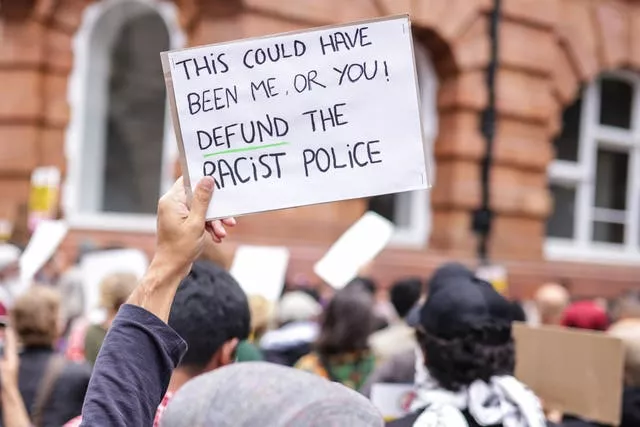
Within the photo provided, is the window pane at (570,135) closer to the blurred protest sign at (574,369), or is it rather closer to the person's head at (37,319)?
the blurred protest sign at (574,369)

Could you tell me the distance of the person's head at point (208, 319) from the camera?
7.77 ft

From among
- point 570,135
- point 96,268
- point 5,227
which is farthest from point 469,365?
point 570,135

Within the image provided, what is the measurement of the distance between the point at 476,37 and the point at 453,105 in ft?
2.71

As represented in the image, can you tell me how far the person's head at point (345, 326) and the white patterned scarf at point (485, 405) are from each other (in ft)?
5.06

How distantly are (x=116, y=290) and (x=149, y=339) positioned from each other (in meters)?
2.60

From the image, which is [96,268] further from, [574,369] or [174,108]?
[174,108]

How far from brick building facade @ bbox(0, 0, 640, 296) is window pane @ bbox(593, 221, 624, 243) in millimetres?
73

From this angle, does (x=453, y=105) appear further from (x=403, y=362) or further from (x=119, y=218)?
(x=403, y=362)

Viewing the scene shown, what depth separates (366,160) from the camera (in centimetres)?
197

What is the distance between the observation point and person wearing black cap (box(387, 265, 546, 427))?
2412mm

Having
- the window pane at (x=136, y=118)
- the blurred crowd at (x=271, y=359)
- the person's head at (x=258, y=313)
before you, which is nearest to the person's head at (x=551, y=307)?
the blurred crowd at (x=271, y=359)

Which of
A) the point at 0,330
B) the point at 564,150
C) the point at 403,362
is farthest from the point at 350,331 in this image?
the point at 564,150

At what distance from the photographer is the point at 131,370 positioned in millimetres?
1593

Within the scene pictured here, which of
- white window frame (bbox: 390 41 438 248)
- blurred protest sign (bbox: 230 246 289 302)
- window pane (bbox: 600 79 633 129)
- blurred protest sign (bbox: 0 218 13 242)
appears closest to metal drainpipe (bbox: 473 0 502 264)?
white window frame (bbox: 390 41 438 248)
